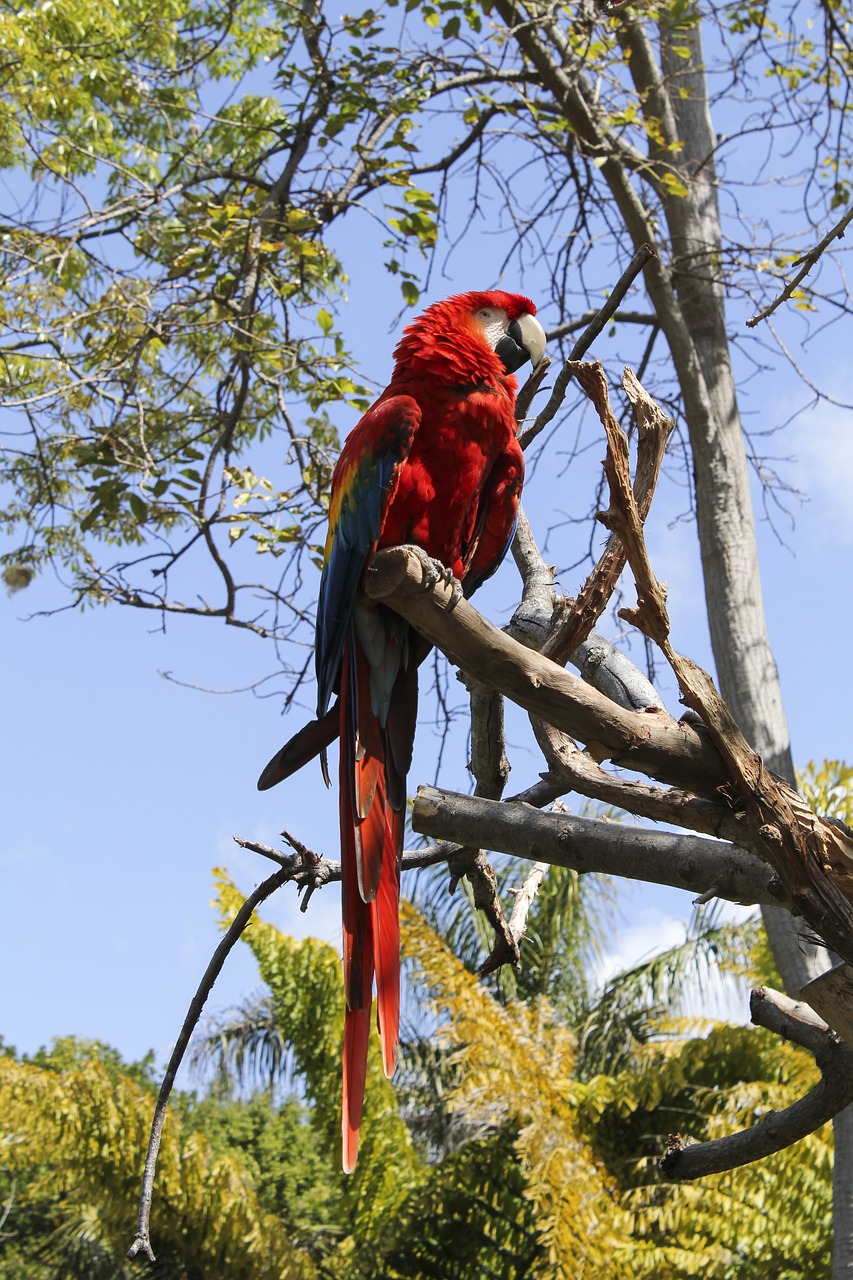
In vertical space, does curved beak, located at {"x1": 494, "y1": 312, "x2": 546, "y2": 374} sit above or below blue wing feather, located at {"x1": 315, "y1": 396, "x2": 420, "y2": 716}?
above

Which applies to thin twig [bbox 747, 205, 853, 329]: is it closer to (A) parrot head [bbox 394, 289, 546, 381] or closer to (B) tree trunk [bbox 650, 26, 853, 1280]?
(A) parrot head [bbox 394, 289, 546, 381]

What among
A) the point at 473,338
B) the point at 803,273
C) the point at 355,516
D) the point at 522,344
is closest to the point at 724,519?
the point at 522,344

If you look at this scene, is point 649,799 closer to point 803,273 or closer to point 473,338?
point 803,273

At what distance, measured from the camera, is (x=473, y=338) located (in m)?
2.18

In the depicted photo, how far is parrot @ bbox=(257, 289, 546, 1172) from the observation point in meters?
1.71

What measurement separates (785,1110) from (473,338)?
4.83 feet

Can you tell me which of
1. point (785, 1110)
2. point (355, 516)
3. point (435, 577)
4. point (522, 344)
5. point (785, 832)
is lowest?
point (785, 1110)

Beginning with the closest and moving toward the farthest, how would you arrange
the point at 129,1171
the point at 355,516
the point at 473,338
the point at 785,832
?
the point at 785,832 < the point at 355,516 < the point at 473,338 < the point at 129,1171

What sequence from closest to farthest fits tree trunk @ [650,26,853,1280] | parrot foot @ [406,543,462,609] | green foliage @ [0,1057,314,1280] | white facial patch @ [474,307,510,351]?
parrot foot @ [406,543,462,609], white facial patch @ [474,307,510,351], tree trunk @ [650,26,853,1280], green foliage @ [0,1057,314,1280]

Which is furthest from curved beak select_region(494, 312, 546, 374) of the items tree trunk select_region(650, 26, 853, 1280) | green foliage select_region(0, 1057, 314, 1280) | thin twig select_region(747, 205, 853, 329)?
green foliage select_region(0, 1057, 314, 1280)

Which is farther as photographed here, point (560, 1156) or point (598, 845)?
point (560, 1156)

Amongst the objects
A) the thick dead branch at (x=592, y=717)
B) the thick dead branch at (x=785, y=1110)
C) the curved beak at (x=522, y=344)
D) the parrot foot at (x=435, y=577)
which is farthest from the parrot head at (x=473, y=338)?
the thick dead branch at (x=785, y=1110)

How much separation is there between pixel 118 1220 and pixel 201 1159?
450 millimetres

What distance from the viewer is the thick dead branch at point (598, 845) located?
1.29m
